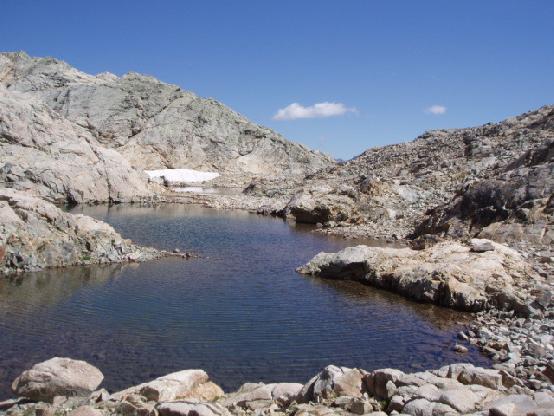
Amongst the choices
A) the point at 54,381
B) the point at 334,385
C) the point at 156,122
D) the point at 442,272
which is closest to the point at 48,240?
the point at 54,381

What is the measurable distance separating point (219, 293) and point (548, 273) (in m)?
16.0

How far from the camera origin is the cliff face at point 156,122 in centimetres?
12044

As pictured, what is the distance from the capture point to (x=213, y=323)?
20469 mm

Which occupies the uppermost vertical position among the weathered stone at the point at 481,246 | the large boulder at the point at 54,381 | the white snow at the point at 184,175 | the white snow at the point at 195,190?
the white snow at the point at 184,175

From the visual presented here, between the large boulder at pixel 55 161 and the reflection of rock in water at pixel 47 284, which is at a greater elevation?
the large boulder at pixel 55 161

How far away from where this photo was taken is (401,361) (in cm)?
1784

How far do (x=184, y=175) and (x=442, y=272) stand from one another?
95.0 m

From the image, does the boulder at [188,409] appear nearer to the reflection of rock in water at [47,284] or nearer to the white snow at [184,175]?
the reflection of rock in water at [47,284]

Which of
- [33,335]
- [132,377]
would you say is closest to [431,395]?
[132,377]

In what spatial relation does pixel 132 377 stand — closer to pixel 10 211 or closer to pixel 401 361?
pixel 401 361

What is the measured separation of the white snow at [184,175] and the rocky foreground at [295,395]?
9746 centimetres

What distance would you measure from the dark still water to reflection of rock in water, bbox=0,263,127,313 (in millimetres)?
47

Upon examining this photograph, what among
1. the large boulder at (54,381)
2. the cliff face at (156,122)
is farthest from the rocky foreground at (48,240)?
the cliff face at (156,122)

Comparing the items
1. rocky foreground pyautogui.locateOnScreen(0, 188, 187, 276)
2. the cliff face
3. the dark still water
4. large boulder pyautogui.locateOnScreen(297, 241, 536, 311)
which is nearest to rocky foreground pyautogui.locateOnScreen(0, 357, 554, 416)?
the dark still water
